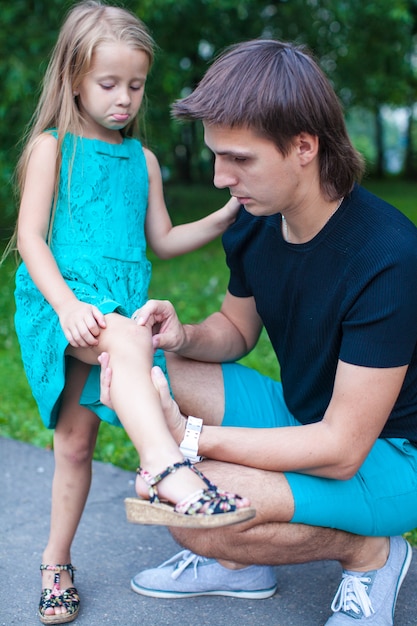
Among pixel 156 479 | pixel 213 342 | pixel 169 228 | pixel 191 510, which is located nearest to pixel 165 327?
pixel 213 342

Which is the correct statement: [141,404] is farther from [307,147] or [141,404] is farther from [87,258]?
[307,147]

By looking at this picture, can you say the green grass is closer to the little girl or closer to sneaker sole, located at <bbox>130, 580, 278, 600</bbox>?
the little girl

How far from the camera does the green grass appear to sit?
4.21 meters

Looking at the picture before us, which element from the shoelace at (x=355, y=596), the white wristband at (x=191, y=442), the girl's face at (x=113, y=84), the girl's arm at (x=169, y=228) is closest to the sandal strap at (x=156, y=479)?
the white wristband at (x=191, y=442)

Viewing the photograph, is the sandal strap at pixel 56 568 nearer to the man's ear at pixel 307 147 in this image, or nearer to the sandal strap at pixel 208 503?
the sandal strap at pixel 208 503

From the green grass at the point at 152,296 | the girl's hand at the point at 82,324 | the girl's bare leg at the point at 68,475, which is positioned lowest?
the green grass at the point at 152,296

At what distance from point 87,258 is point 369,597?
130cm

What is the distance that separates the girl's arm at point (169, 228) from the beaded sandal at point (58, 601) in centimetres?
112

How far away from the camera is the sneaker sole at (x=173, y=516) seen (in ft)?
6.30

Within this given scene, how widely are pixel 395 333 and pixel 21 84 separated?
6993mm

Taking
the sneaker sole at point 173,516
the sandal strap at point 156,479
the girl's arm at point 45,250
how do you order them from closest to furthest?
1. the sneaker sole at point 173,516
2. the sandal strap at point 156,479
3. the girl's arm at point 45,250

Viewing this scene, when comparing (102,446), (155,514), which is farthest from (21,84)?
(155,514)

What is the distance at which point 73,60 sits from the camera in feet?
8.71

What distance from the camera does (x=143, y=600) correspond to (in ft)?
9.09
